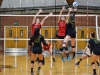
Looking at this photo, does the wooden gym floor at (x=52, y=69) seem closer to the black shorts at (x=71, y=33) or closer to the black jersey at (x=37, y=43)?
the black jersey at (x=37, y=43)

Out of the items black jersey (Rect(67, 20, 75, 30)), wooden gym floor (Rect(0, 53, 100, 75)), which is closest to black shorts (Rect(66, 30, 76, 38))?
black jersey (Rect(67, 20, 75, 30))

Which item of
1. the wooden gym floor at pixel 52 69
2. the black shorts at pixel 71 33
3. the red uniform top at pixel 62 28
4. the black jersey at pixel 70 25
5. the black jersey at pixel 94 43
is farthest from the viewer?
the red uniform top at pixel 62 28

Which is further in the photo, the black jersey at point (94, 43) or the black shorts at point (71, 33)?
the black shorts at point (71, 33)

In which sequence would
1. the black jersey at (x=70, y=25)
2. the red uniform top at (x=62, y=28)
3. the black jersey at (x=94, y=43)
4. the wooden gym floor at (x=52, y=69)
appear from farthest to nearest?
the red uniform top at (x=62, y=28), the black jersey at (x=70, y=25), the wooden gym floor at (x=52, y=69), the black jersey at (x=94, y=43)

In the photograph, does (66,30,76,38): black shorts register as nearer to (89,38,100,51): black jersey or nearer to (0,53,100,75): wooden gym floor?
(0,53,100,75): wooden gym floor

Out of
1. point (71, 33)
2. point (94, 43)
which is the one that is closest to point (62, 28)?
point (71, 33)

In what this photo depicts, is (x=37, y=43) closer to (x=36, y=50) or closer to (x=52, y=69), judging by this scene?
(x=36, y=50)

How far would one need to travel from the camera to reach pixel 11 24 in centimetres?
3338

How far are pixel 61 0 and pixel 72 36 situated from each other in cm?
1859

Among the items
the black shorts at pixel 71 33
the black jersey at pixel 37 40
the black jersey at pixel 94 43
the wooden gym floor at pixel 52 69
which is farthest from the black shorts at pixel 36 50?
the black shorts at pixel 71 33

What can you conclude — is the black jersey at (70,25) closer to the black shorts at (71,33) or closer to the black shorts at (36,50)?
the black shorts at (71,33)

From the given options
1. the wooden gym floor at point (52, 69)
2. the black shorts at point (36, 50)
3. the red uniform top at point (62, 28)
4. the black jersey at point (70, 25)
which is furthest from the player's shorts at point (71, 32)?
the black shorts at point (36, 50)

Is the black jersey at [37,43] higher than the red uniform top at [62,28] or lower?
lower

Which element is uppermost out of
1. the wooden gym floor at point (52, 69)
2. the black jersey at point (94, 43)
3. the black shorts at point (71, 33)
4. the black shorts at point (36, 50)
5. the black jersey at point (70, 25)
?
the black jersey at point (70, 25)
